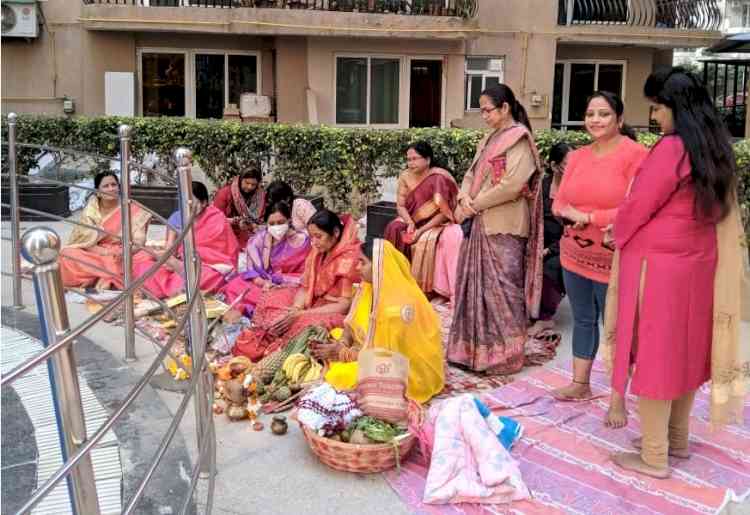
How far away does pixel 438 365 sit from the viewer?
14.1 ft

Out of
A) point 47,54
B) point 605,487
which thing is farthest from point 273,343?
point 47,54

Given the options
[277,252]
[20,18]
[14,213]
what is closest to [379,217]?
[277,252]

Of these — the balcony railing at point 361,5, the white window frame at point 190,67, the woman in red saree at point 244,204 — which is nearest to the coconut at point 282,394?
the woman in red saree at point 244,204

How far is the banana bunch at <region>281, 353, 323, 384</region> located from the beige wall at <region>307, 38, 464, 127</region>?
10596 millimetres

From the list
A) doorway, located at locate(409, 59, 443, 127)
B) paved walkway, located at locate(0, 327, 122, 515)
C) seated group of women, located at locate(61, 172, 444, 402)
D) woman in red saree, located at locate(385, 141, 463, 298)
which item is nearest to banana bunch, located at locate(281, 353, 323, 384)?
seated group of women, located at locate(61, 172, 444, 402)

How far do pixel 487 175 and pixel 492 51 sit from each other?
11140 millimetres

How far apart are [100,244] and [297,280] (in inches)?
65.2

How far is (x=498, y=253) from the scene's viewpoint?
15.3 feet

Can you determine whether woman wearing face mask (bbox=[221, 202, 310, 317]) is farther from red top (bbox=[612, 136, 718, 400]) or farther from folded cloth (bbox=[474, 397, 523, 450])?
red top (bbox=[612, 136, 718, 400])

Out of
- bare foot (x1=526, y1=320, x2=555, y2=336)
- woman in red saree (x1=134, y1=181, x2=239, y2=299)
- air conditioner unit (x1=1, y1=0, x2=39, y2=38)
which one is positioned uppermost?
air conditioner unit (x1=1, y1=0, x2=39, y2=38)

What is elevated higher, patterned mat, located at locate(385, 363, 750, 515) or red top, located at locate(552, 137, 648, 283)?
red top, located at locate(552, 137, 648, 283)

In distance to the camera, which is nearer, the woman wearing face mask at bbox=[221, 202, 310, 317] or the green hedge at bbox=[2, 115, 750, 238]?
the woman wearing face mask at bbox=[221, 202, 310, 317]

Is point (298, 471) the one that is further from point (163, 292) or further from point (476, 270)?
point (163, 292)

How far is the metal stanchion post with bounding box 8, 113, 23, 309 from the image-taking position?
4.96 metres
